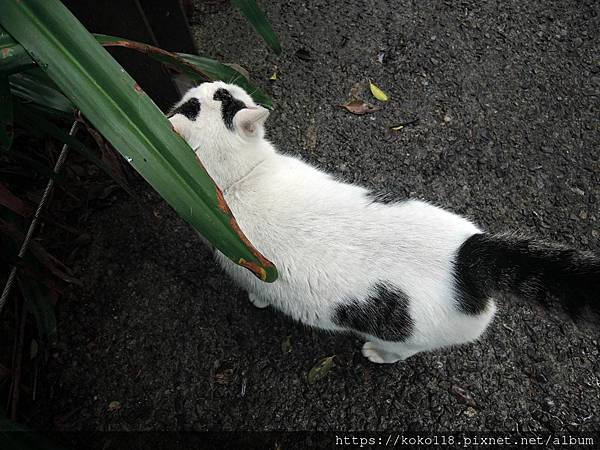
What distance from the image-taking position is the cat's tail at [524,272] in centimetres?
92

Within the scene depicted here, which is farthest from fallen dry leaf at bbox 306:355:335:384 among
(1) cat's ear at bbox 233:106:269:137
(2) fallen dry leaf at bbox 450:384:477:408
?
(1) cat's ear at bbox 233:106:269:137

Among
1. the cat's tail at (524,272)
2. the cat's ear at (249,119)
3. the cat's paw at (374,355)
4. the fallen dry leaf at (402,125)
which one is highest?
the cat's ear at (249,119)

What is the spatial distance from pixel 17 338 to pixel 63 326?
165mm

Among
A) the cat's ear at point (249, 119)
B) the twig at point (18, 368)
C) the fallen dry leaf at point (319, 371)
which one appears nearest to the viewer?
the cat's ear at point (249, 119)

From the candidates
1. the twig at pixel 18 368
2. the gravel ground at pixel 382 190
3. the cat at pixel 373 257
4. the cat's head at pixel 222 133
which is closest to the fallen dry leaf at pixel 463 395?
the gravel ground at pixel 382 190

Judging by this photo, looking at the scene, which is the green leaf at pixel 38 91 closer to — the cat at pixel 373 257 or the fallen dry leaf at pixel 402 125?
the cat at pixel 373 257

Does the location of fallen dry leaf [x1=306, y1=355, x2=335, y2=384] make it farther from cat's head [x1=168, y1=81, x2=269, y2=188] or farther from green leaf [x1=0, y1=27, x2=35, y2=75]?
green leaf [x1=0, y1=27, x2=35, y2=75]

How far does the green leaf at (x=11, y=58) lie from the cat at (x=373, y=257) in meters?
0.44

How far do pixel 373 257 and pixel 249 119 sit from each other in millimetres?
585

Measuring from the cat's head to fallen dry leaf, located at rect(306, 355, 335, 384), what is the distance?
2.79ft

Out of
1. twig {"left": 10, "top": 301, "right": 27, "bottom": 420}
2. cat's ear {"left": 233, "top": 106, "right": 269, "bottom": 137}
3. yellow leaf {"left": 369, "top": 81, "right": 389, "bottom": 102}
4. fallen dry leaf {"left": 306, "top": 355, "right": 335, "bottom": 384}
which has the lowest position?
fallen dry leaf {"left": 306, "top": 355, "right": 335, "bottom": 384}

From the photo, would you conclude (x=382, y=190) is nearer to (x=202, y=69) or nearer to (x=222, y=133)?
(x=222, y=133)

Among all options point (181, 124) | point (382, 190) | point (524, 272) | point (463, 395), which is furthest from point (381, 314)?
point (181, 124)

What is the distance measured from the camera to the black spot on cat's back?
3.58 ft
